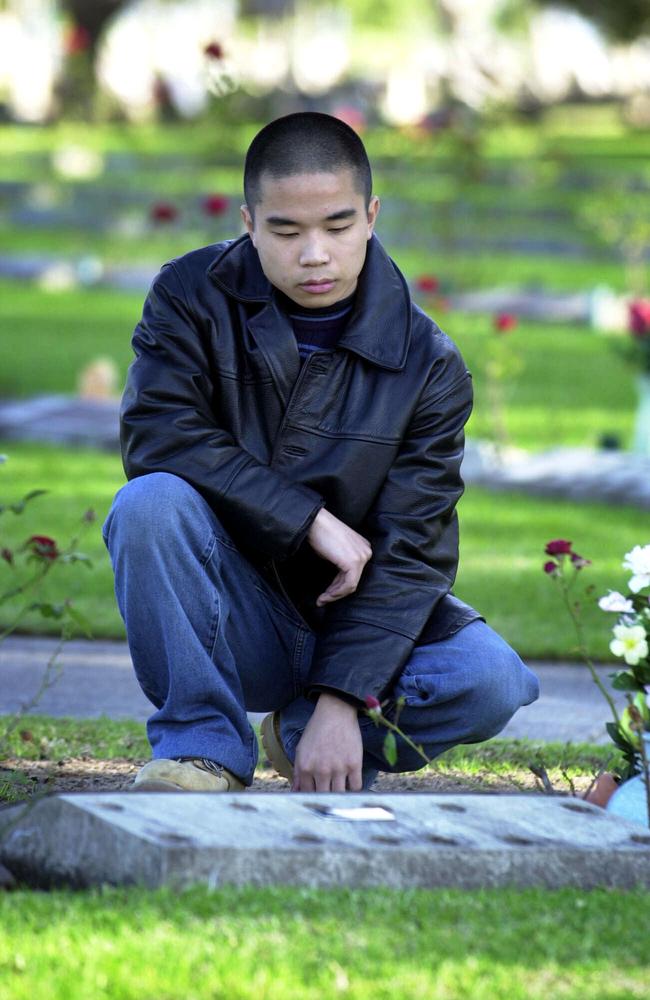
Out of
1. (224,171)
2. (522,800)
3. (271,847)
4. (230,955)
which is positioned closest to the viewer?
(230,955)

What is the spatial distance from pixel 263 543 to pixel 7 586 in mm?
3472

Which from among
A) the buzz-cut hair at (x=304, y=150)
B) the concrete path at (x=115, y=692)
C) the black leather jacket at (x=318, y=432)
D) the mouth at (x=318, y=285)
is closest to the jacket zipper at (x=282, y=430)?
the black leather jacket at (x=318, y=432)

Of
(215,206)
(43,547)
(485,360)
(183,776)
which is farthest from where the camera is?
(485,360)

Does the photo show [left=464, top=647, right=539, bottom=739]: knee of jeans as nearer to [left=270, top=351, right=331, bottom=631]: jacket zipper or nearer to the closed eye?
[left=270, top=351, right=331, bottom=631]: jacket zipper

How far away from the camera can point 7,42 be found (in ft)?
170

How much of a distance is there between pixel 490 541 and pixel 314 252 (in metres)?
4.80

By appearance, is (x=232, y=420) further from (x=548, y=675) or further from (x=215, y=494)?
(x=548, y=675)

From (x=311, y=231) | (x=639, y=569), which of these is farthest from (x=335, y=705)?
(x=311, y=231)

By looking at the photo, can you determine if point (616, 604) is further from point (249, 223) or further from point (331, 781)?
point (249, 223)

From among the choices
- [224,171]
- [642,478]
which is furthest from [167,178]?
[642,478]

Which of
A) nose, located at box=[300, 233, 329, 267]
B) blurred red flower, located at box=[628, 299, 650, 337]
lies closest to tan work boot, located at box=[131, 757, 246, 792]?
nose, located at box=[300, 233, 329, 267]

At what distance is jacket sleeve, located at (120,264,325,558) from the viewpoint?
3.66 m

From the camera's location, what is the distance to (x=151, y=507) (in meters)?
3.57

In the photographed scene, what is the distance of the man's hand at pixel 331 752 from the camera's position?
3.57 metres
